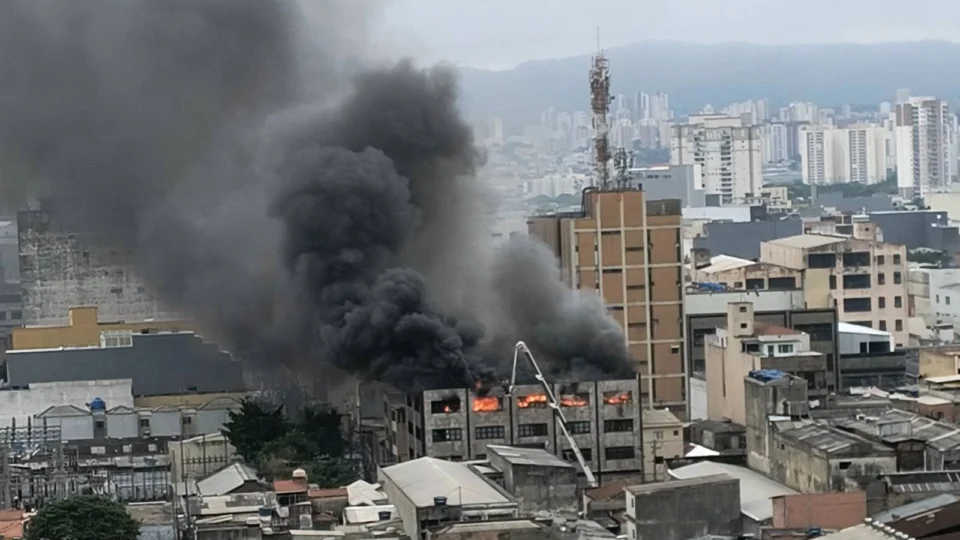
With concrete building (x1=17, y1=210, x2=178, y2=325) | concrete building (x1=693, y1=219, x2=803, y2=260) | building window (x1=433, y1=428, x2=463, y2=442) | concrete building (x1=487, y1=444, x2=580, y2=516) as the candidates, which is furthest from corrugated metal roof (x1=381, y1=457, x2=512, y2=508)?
concrete building (x1=693, y1=219, x2=803, y2=260)

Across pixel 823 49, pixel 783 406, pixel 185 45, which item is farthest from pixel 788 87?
pixel 783 406

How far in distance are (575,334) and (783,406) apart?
13.2 feet

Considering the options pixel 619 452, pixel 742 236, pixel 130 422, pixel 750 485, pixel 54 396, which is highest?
pixel 742 236

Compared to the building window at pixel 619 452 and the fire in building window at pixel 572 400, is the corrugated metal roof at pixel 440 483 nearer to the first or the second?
the fire in building window at pixel 572 400

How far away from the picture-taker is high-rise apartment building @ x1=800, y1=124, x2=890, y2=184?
113188mm

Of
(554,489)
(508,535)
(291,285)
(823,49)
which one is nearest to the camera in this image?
(508,535)

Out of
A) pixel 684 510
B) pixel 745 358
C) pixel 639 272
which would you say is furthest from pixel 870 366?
pixel 684 510

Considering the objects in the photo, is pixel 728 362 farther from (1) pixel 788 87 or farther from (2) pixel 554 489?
(1) pixel 788 87

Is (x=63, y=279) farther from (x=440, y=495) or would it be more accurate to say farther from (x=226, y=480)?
(x=440, y=495)

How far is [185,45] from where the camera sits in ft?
125

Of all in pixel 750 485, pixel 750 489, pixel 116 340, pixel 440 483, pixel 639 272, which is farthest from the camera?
pixel 116 340

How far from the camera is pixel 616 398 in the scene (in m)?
27.1

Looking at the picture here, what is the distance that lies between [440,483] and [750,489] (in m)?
3.82

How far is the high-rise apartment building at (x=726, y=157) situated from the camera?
3738 inches
